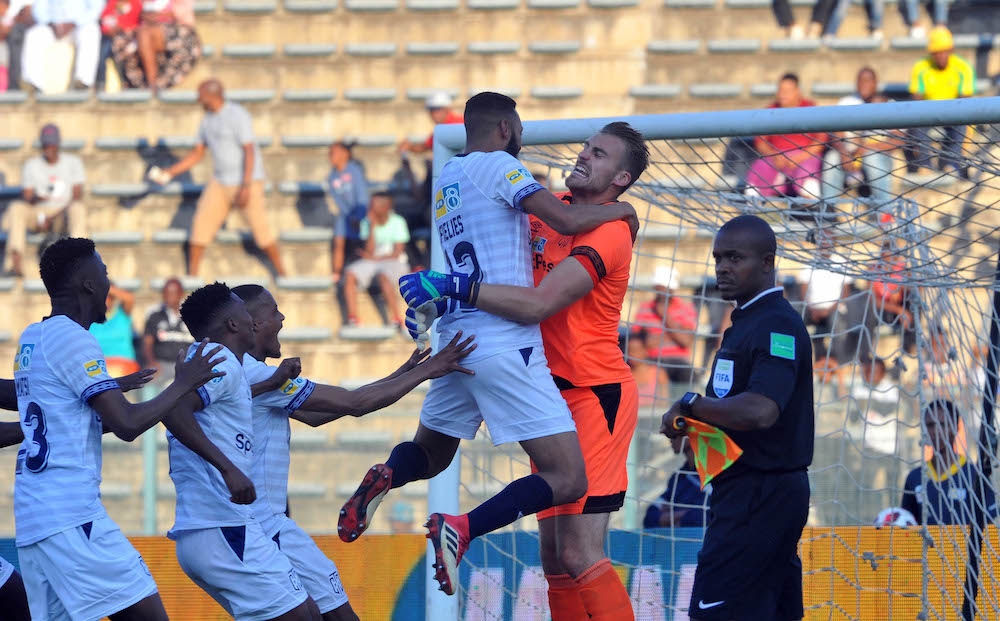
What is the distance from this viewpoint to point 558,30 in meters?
13.3

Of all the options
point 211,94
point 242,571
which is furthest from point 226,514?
point 211,94

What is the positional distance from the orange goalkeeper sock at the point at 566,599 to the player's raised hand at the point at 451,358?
89 cm

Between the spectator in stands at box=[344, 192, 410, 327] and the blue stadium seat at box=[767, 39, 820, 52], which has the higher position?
the blue stadium seat at box=[767, 39, 820, 52]

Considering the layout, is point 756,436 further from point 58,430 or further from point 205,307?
point 58,430

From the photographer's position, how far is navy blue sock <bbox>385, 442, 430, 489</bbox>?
15.1 ft

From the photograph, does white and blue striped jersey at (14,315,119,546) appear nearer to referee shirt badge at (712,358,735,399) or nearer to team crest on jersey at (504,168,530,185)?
team crest on jersey at (504,168,530,185)

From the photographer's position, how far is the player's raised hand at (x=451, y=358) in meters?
4.38

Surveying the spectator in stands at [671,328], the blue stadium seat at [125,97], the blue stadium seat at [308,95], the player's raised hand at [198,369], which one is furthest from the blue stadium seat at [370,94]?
the player's raised hand at [198,369]

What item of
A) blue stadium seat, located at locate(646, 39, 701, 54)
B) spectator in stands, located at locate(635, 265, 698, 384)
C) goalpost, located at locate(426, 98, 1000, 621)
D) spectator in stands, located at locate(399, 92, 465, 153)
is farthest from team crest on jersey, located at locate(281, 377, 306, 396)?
blue stadium seat, located at locate(646, 39, 701, 54)

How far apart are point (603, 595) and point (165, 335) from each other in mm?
6993

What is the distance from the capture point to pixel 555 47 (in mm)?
13086

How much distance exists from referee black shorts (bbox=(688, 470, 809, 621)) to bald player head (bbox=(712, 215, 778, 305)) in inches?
28.0

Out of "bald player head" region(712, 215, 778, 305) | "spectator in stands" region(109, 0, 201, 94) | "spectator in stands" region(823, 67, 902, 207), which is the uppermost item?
"spectator in stands" region(109, 0, 201, 94)

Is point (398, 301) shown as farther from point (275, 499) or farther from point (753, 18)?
point (275, 499)
